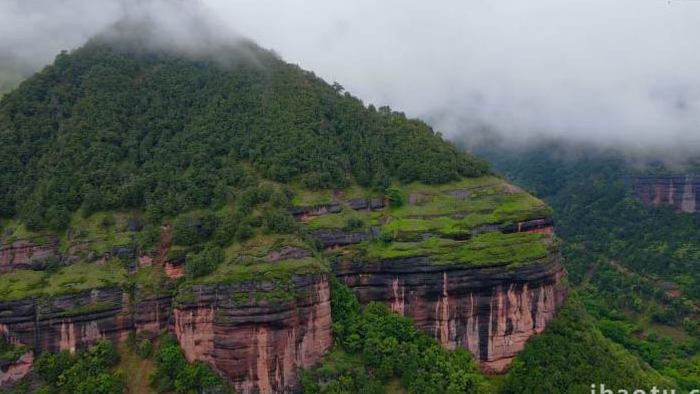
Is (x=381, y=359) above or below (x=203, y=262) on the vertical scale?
below

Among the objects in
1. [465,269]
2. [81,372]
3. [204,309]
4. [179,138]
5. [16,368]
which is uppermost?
[179,138]

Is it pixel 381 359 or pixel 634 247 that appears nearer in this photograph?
pixel 381 359

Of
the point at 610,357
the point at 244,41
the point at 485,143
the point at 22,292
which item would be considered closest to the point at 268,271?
the point at 22,292

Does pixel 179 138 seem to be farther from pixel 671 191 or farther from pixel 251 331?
pixel 671 191

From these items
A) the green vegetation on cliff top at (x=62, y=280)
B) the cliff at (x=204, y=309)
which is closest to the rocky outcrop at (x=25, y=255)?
the cliff at (x=204, y=309)

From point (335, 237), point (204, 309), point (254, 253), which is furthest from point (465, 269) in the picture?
point (204, 309)

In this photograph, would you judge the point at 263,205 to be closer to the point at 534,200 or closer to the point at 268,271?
the point at 268,271

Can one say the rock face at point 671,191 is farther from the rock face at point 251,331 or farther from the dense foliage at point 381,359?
the rock face at point 251,331

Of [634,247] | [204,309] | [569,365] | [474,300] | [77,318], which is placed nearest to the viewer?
[204,309]
